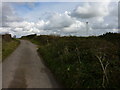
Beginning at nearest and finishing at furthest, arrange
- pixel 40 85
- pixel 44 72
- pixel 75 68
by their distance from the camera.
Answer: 1. pixel 40 85
2. pixel 75 68
3. pixel 44 72

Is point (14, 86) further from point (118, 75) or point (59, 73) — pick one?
point (118, 75)

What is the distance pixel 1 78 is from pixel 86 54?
5.46m

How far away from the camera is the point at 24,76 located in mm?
10289

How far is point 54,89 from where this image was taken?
816 cm

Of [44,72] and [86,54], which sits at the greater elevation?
[86,54]

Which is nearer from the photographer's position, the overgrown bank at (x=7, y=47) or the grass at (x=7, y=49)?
the grass at (x=7, y=49)

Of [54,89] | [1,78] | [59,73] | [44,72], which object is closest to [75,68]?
[59,73]

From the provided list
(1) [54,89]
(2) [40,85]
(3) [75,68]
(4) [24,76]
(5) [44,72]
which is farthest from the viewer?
(5) [44,72]

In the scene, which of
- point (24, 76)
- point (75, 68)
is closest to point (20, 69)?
point (24, 76)

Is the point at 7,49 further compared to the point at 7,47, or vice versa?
the point at 7,47

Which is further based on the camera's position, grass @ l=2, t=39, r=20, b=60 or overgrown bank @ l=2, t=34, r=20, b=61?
overgrown bank @ l=2, t=34, r=20, b=61

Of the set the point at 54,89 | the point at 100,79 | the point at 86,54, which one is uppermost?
the point at 86,54

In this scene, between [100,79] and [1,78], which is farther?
[1,78]

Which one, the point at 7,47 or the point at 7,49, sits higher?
the point at 7,47
